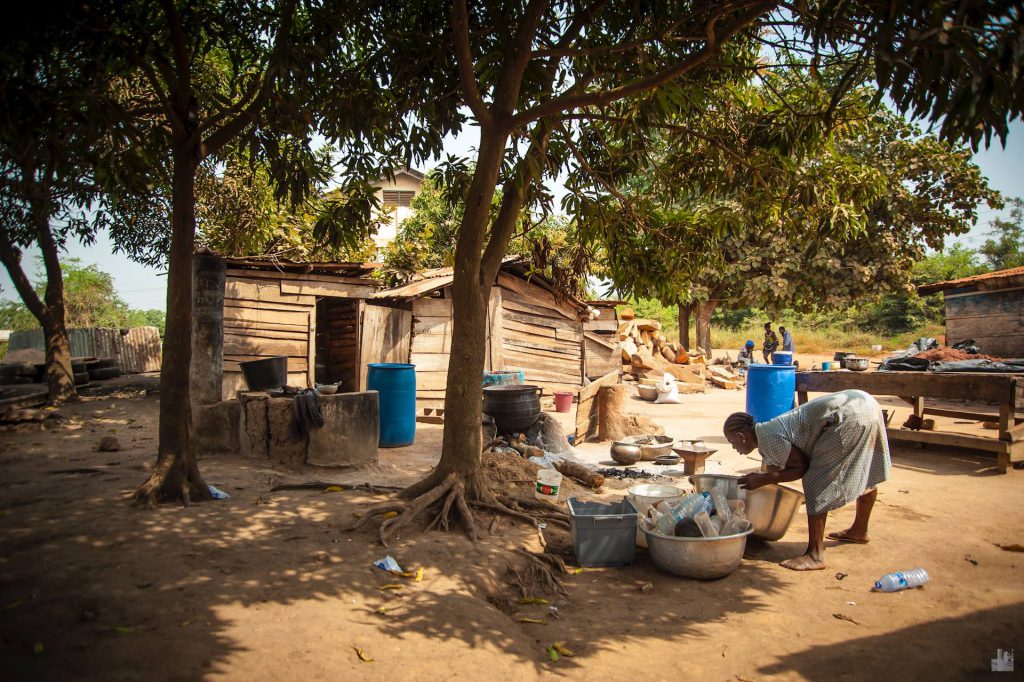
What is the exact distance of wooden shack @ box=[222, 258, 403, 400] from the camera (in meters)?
11.0

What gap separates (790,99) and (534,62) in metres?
2.89

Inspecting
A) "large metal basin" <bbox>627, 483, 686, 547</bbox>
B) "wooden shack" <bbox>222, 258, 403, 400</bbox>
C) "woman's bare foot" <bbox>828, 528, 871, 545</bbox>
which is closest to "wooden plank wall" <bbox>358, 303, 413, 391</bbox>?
"wooden shack" <bbox>222, 258, 403, 400</bbox>

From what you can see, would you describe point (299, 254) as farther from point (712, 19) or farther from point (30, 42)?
point (712, 19)

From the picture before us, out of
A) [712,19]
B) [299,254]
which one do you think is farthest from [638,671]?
[299,254]

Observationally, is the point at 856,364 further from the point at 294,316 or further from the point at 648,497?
the point at 294,316

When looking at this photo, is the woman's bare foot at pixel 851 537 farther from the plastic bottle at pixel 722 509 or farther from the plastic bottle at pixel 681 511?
the plastic bottle at pixel 681 511

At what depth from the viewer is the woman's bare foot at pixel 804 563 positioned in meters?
4.30

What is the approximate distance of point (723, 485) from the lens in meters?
4.90

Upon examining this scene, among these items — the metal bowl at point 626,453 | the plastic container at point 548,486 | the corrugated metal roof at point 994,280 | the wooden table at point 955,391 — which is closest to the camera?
the plastic container at point 548,486

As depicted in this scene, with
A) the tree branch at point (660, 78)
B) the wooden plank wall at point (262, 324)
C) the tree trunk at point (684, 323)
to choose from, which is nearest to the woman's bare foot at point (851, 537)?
the tree branch at point (660, 78)

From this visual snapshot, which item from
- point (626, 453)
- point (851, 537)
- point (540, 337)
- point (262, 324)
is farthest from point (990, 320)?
point (262, 324)

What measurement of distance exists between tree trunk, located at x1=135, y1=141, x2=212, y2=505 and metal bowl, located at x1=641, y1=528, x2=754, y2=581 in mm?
4021

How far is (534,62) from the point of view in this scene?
535 centimetres

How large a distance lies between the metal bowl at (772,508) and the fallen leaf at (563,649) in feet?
6.94
